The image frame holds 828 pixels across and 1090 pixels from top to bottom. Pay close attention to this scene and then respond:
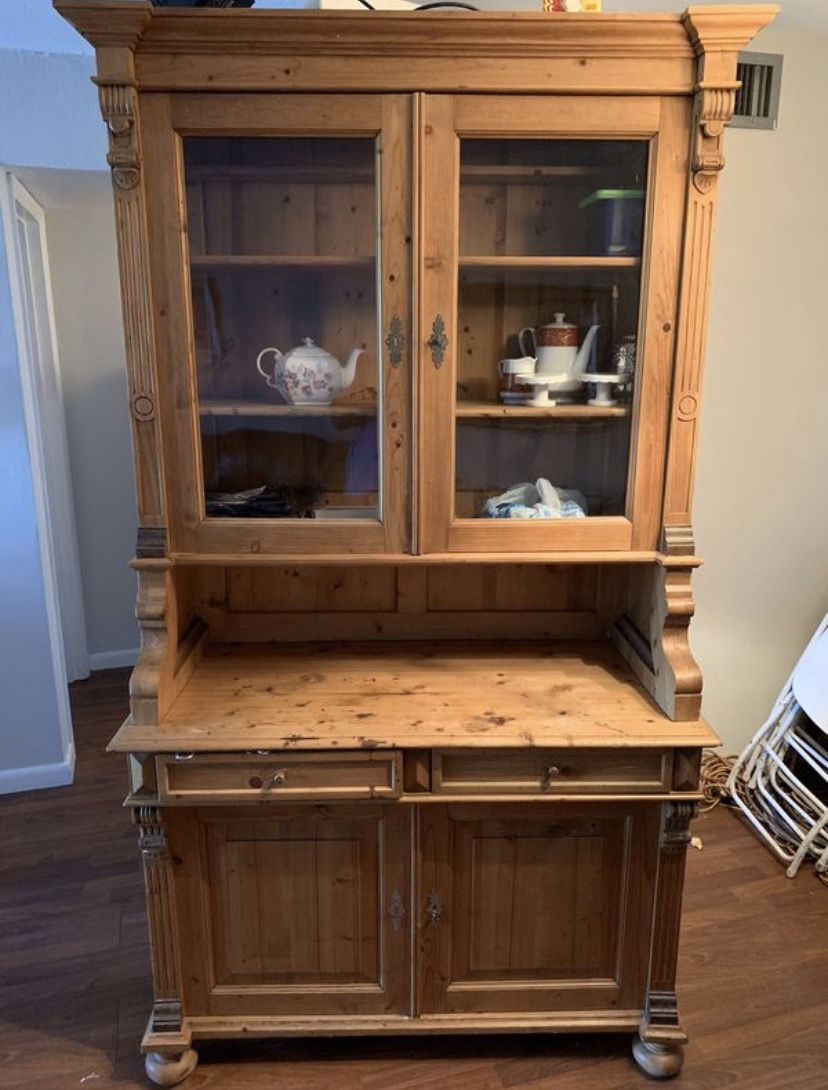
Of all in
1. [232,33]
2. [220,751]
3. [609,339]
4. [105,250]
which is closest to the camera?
[232,33]

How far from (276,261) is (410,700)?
3.06 ft

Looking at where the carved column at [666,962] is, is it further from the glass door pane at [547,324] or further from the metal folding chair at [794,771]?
the metal folding chair at [794,771]

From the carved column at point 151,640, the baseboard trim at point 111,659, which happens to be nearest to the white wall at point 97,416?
the baseboard trim at point 111,659

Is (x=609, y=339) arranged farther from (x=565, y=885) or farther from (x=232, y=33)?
(x=565, y=885)

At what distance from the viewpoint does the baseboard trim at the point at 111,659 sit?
3869 millimetres

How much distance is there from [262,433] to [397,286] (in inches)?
16.4

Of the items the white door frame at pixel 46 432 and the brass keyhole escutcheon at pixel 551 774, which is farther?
the white door frame at pixel 46 432

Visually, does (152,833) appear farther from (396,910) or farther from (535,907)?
(535,907)

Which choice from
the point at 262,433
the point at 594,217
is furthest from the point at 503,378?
the point at 262,433

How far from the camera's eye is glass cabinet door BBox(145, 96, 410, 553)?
1.51m

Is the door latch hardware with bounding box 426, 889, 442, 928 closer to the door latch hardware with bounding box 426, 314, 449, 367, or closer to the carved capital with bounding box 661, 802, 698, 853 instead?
the carved capital with bounding box 661, 802, 698, 853

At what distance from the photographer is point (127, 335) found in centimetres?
153

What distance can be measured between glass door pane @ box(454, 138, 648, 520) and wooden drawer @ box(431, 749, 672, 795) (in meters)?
0.48

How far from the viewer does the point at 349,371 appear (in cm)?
168
